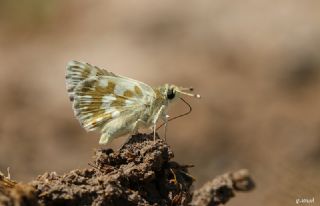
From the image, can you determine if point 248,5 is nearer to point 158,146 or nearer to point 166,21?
point 166,21

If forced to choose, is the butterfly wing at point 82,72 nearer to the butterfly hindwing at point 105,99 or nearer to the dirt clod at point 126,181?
the butterfly hindwing at point 105,99

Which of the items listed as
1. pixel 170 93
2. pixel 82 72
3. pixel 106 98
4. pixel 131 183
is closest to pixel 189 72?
pixel 106 98

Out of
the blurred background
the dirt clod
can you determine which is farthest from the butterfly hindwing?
the blurred background

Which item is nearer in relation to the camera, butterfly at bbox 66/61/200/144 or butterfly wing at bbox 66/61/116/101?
butterfly at bbox 66/61/200/144

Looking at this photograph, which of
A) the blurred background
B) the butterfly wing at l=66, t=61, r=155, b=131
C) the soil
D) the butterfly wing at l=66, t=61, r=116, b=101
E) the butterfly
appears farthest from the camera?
the blurred background

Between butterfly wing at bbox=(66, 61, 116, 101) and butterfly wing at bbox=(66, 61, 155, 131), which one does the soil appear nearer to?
butterfly wing at bbox=(66, 61, 155, 131)

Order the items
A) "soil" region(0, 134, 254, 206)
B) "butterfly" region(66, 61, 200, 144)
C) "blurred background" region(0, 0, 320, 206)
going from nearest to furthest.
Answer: "soil" region(0, 134, 254, 206) → "butterfly" region(66, 61, 200, 144) → "blurred background" region(0, 0, 320, 206)

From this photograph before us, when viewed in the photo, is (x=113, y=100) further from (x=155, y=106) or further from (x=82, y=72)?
(x=155, y=106)
